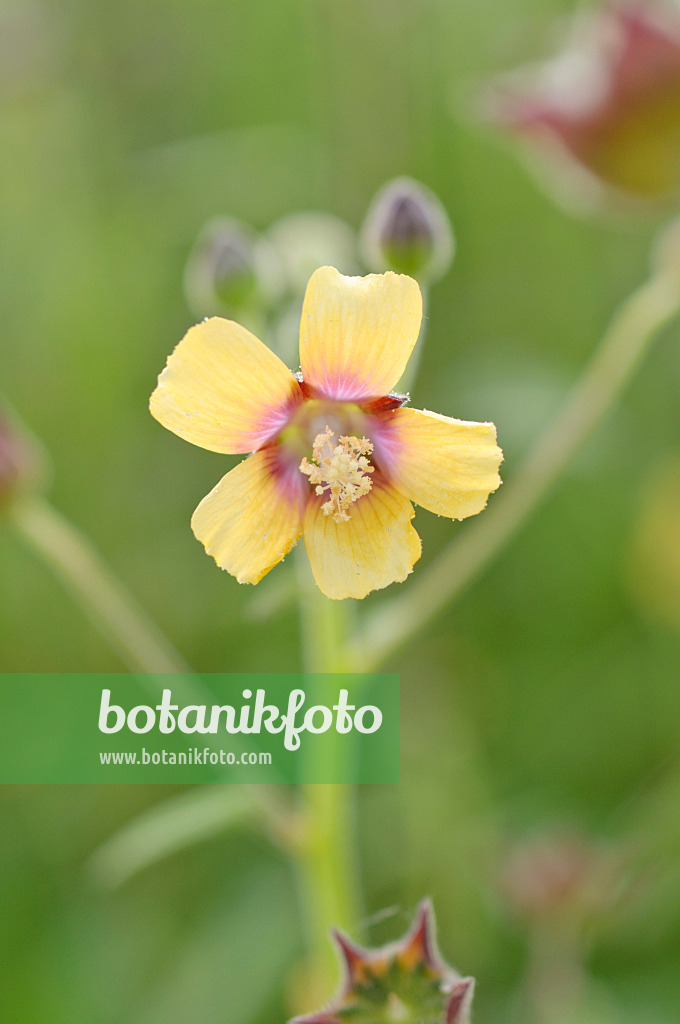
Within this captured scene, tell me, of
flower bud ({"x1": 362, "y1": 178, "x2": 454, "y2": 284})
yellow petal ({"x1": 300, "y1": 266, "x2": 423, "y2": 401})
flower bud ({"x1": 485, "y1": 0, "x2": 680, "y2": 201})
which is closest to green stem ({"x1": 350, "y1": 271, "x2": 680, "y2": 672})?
flower bud ({"x1": 485, "y1": 0, "x2": 680, "y2": 201})

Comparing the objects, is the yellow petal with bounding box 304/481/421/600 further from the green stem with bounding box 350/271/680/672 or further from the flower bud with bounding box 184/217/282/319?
the flower bud with bounding box 184/217/282/319

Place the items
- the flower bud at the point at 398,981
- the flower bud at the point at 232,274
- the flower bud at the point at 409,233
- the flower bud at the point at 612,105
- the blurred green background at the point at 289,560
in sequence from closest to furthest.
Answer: the flower bud at the point at 398,981, the flower bud at the point at 409,233, the flower bud at the point at 232,274, the flower bud at the point at 612,105, the blurred green background at the point at 289,560

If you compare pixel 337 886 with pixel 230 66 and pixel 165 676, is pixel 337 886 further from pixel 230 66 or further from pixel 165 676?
pixel 230 66

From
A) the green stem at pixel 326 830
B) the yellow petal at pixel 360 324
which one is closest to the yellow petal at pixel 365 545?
the yellow petal at pixel 360 324

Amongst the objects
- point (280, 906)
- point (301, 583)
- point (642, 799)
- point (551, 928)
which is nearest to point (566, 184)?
point (301, 583)

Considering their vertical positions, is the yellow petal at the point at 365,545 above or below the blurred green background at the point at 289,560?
below
